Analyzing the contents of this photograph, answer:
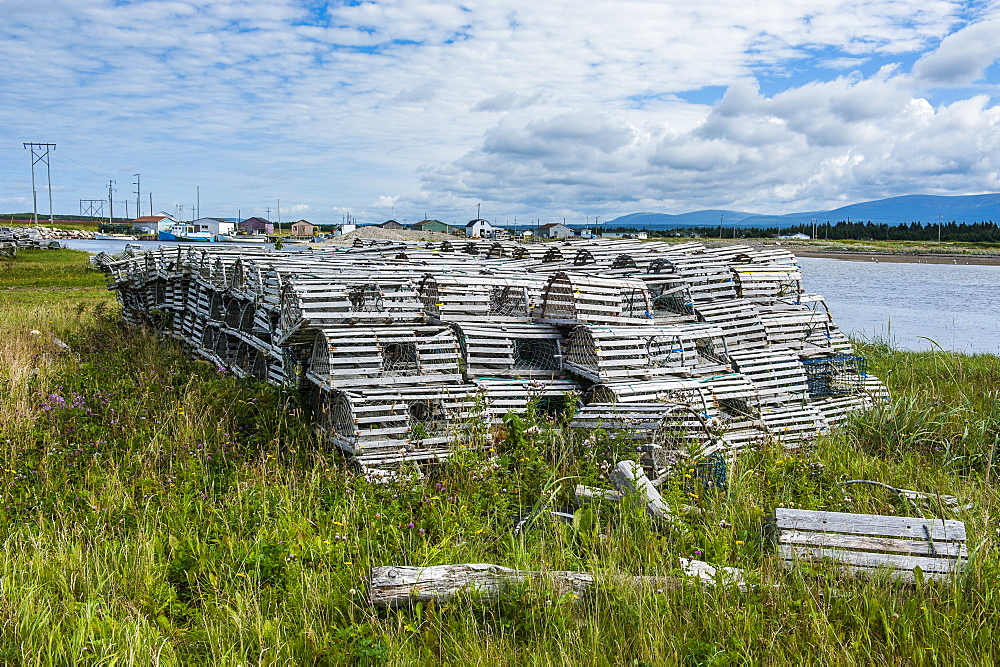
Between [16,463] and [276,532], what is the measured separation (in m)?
2.54

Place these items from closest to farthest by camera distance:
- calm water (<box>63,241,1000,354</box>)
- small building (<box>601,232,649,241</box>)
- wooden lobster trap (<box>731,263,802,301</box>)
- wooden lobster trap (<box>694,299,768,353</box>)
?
wooden lobster trap (<box>694,299,768,353</box>) < wooden lobster trap (<box>731,263,802,301</box>) < calm water (<box>63,241,1000,354</box>) < small building (<box>601,232,649,241</box>)

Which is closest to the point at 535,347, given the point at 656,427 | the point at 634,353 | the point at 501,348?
the point at 501,348

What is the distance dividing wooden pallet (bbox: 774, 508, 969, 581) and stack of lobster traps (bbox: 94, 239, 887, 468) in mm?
1360

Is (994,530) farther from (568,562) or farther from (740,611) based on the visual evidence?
(568,562)

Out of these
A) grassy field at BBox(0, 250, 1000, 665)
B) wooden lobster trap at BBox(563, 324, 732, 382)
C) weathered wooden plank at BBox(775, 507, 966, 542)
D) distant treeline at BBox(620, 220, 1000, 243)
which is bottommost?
grassy field at BBox(0, 250, 1000, 665)

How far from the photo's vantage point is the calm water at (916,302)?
54.6 ft

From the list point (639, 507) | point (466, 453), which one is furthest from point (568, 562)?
point (466, 453)

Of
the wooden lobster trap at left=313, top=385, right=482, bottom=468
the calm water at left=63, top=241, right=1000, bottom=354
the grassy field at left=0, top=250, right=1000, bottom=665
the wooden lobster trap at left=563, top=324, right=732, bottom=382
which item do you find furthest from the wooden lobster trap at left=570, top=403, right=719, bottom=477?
the calm water at left=63, top=241, right=1000, bottom=354

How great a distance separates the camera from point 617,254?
10.5 m

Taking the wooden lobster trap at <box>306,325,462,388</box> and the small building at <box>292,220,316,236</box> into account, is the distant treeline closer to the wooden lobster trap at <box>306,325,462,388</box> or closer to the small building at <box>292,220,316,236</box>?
the small building at <box>292,220,316,236</box>

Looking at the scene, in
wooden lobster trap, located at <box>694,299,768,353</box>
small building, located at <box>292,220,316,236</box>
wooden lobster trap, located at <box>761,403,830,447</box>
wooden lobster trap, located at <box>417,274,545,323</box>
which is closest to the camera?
wooden lobster trap, located at <box>761,403,830,447</box>

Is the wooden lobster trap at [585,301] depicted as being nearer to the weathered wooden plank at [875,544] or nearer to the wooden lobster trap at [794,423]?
the wooden lobster trap at [794,423]

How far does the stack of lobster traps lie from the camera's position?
5.56m

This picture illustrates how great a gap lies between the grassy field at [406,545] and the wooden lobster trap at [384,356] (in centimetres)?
59
